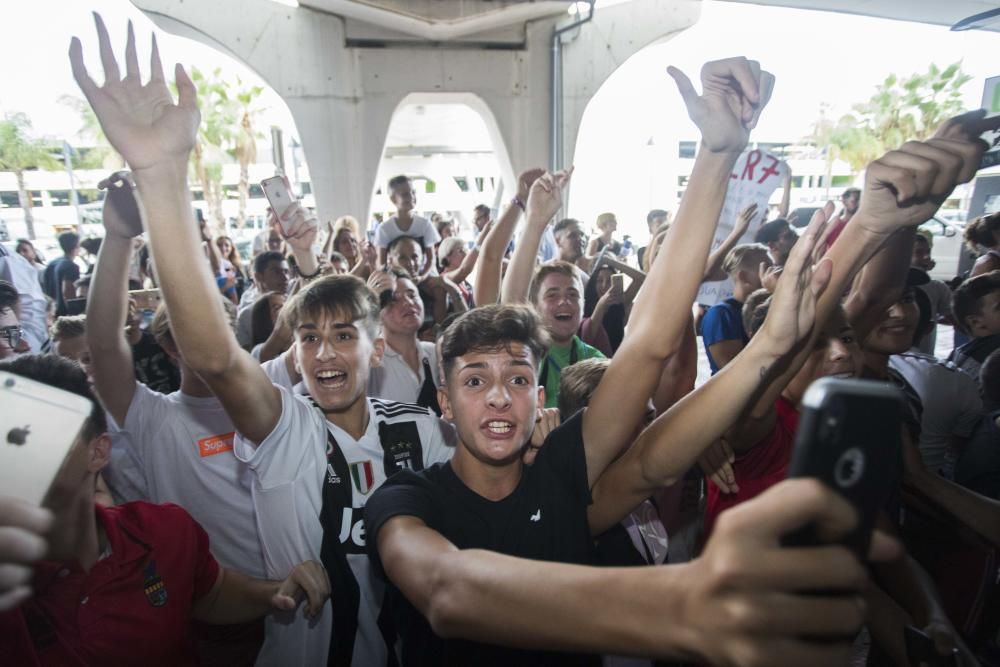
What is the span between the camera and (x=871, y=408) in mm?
558

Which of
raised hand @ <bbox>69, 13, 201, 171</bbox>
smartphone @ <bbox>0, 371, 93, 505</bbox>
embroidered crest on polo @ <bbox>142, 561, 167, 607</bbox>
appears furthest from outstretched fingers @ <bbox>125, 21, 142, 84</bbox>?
embroidered crest on polo @ <bbox>142, 561, 167, 607</bbox>

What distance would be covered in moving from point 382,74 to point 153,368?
11015 millimetres

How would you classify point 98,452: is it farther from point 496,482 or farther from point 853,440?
Result: point 853,440

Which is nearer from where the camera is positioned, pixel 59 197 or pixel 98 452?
pixel 98 452

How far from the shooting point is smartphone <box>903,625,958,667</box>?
5.85 feet

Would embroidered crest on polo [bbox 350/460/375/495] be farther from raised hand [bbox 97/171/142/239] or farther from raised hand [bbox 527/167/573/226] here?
raised hand [bbox 527/167/573/226]

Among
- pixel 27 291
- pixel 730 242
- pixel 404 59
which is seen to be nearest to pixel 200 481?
pixel 730 242

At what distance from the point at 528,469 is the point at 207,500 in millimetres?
1372

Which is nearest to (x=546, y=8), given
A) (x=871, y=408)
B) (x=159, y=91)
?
(x=159, y=91)

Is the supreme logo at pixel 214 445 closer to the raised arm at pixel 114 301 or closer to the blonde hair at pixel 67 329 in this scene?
the raised arm at pixel 114 301

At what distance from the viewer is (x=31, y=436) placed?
2.58 ft

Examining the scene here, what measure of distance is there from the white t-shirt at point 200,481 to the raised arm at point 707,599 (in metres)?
1.58

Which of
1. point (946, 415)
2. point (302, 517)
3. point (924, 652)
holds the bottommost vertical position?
point (924, 652)

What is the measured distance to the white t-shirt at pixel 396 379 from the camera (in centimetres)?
318
